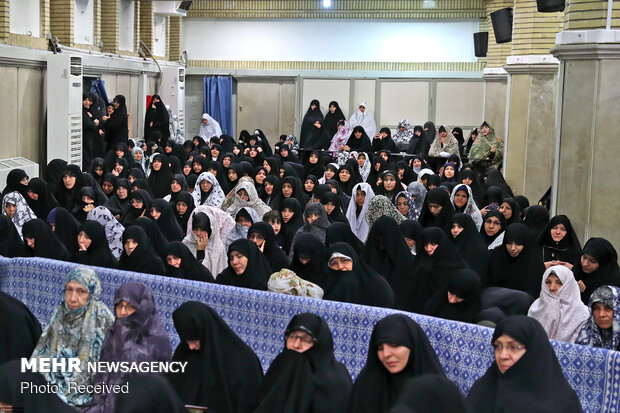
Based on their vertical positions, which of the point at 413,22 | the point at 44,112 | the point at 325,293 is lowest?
the point at 325,293

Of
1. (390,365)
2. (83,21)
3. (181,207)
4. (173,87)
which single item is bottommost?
(390,365)

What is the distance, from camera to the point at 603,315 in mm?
4828

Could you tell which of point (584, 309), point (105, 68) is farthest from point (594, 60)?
point (105, 68)

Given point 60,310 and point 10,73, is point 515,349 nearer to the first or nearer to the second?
point 60,310

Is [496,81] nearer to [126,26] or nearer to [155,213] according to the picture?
[126,26]

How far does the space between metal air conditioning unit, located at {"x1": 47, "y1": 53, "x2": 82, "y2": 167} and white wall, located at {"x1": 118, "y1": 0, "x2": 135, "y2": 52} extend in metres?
3.59

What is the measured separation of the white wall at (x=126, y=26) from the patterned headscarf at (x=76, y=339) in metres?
12.6

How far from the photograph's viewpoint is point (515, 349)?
3.89 metres

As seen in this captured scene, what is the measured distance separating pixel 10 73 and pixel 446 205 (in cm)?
679

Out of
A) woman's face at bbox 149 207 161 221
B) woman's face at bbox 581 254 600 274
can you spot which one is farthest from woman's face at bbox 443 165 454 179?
woman's face at bbox 581 254 600 274

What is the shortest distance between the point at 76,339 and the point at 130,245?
5.82 feet

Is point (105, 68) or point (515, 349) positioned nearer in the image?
point (515, 349)

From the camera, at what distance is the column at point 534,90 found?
40.7 ft

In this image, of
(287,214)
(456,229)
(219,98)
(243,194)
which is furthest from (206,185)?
(219,98)
